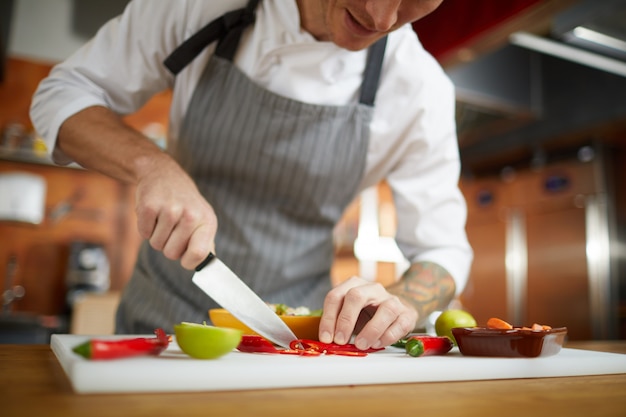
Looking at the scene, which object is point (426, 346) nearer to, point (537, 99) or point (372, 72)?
point (372, 72)

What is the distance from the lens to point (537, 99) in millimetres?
4586

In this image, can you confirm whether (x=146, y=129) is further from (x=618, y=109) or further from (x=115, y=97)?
(x=618, y=109)

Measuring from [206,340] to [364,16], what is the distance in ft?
2.12

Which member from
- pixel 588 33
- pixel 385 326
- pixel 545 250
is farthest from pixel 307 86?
pixel 545 250

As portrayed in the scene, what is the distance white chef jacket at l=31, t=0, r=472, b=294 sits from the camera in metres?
1.23

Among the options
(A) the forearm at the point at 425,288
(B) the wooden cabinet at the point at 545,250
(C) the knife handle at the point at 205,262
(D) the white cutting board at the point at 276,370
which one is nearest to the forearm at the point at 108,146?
(C) the knife handle at the point at 205,262

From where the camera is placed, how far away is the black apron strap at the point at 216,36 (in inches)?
48.7

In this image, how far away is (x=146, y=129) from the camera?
173 inches

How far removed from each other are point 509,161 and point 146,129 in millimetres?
3307

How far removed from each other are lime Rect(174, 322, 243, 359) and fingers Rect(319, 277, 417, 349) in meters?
0.21

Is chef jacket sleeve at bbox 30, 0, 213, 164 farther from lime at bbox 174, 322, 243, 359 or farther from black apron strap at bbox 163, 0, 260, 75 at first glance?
lime at bbox 174, 322, 243, 359

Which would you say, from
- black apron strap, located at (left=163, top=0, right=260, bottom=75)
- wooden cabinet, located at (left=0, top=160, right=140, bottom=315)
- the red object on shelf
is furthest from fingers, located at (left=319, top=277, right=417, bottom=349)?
wooden cabinet, located at (left=0, top=160, right=140, bottom=315)

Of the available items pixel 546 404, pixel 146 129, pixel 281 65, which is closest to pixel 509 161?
pixel 146 129

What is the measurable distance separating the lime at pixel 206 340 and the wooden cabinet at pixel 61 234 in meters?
3.69
